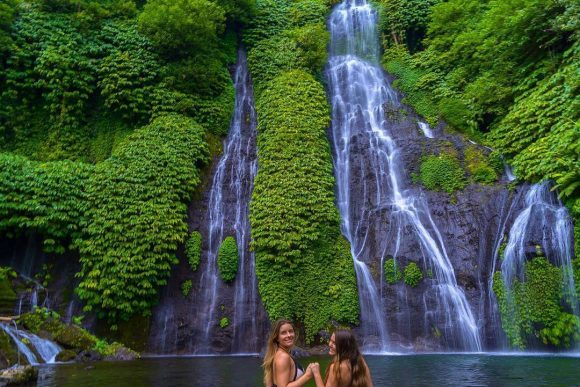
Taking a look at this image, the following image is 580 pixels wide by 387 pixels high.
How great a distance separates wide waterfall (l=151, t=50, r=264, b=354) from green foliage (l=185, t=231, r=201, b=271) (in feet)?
0.68

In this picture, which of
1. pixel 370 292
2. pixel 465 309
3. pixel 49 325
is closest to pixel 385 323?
pixel 370 292

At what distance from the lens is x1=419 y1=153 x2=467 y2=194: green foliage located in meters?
15.9

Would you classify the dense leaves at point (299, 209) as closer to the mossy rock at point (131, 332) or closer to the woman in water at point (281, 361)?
the mossy rock at point (131, 332)

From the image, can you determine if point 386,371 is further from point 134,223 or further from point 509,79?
point 509,79

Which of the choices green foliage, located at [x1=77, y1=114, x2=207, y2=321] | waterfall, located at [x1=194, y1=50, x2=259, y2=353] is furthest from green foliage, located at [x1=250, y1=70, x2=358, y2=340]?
green foliage, located at [x1=77, y1=114, x2=207, y2=321]

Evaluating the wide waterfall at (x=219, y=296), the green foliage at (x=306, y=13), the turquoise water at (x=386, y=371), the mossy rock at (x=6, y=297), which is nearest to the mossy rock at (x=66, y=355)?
the turquoise water at (x=386, y=371)

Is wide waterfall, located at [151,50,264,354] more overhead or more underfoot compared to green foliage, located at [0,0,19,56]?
more underfoot

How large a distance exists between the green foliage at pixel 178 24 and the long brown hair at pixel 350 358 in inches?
715

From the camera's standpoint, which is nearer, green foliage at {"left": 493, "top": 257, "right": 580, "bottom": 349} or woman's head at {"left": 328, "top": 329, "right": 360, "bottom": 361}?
woman's head at {"left": 328, "top": 329, "right": 360, "bottom": 361}

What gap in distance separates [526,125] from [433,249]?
6.10 metres

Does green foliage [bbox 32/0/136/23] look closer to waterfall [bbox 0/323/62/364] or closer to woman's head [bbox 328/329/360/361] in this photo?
waterfall [bbox 0/323/62/364]

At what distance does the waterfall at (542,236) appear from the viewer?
12633 mm

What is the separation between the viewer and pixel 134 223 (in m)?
14.4

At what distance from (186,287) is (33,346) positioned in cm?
476
